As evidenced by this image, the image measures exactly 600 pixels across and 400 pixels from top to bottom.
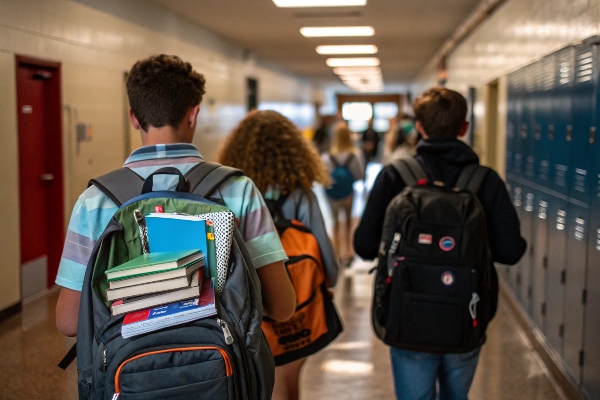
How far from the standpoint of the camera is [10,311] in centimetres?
518

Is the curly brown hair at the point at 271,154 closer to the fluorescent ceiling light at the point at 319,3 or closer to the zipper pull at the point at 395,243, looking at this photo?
the zipper pull at the point at 395,243


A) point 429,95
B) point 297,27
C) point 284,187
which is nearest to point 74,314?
point 284,187

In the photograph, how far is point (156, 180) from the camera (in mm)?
1605

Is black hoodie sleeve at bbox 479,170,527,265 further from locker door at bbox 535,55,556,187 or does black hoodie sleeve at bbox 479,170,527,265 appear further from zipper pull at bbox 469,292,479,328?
locker door at bbox 535,55,556,187

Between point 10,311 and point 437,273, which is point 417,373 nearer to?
point 437,273

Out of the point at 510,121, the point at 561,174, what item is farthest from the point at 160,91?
the point at 510,121

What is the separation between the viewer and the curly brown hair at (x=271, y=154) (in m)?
2.59

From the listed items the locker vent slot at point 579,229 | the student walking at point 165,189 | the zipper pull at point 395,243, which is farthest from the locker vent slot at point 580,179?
the student walking at point 165,189

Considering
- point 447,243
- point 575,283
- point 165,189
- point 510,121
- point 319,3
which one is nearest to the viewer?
point 165,189

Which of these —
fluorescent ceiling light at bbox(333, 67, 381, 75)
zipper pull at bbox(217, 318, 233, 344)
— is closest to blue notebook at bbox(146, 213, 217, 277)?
zipper pull at bbox(217, 318, 233, 344)

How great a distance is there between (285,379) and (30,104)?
157 inches

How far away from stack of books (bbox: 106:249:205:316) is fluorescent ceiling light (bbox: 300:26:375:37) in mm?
8688

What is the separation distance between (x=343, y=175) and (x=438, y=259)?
16.7 feet

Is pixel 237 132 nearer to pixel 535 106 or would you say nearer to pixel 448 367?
pixel 448 367
